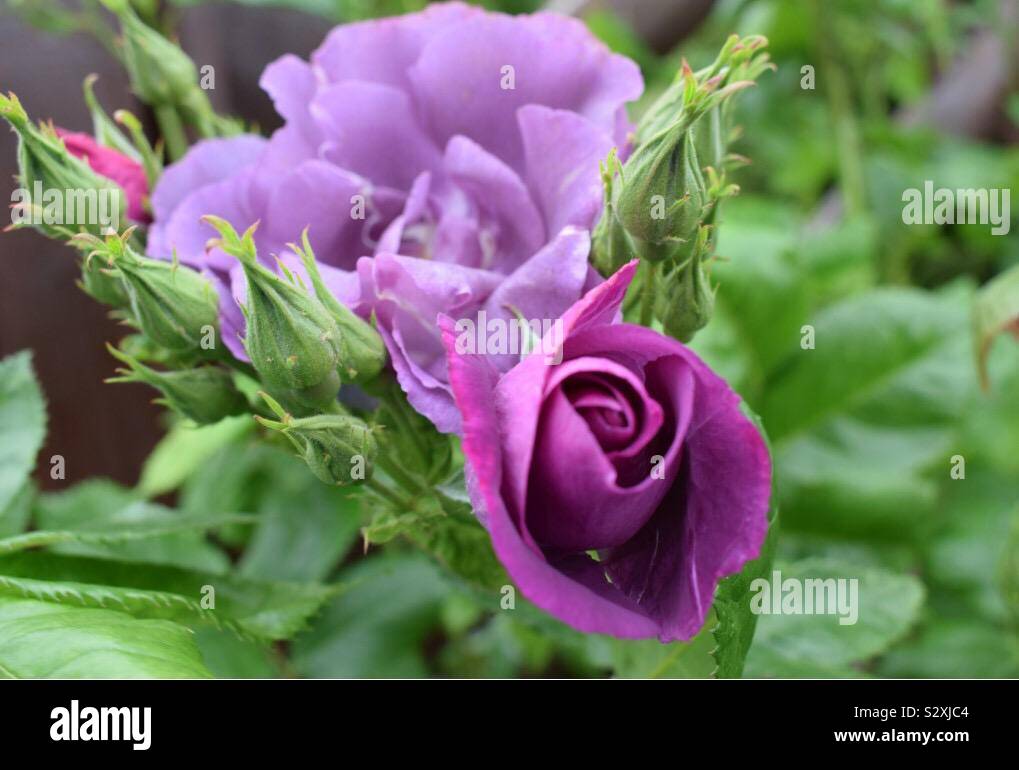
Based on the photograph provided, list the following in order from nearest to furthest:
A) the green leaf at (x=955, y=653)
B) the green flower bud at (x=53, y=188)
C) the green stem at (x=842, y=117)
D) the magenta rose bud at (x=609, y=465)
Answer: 1. the magenta rose bud at (x=609, y=465)
2. the green flower bud at (x=53, y=188)
3. the green leaf at (x=955, y=653)
4. the green stem at (x=842, y=117)

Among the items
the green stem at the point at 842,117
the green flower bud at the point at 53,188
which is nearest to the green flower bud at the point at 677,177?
the green flower bud at the point at 53,188

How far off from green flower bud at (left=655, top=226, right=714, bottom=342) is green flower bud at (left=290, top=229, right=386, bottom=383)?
0.11m

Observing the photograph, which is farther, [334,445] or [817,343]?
[817,343]

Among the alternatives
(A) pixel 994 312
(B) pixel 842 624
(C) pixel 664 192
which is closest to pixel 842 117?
(A) pixel 994 312

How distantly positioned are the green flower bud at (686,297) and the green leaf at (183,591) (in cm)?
22

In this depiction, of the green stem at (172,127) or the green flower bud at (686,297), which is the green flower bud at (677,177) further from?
the green stem at (172,127)

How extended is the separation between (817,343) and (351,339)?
49 centimetres

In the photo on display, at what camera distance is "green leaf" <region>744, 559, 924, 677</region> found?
49 cm

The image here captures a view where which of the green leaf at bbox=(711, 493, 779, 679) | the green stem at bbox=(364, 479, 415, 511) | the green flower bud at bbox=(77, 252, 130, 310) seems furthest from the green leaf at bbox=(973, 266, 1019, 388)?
the green flower bud at bbox=(77, 252, 130, 310)

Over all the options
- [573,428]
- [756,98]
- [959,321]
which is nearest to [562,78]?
[573,428]

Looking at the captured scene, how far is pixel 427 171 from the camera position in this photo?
17.7 inches

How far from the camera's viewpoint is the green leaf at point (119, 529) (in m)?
0.43

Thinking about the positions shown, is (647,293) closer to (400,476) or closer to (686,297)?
(686,297)

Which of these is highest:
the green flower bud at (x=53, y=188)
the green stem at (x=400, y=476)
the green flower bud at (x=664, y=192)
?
the green flower bud at (x=53, y=188)
